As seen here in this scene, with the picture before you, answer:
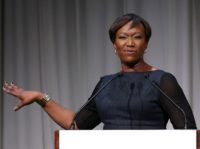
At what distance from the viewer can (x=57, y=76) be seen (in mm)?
3869

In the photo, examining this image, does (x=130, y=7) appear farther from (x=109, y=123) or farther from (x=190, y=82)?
(x=109, y=123)

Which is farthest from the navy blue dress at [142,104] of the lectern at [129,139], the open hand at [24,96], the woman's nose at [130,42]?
the lectern at [129,139]

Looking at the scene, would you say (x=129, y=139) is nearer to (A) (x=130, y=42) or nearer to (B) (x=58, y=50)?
(A) (x=130, y=42)

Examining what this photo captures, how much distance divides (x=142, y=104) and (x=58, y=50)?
2224 millimetres

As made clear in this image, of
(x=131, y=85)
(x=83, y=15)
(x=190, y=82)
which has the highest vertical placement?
(x=83, y=15)

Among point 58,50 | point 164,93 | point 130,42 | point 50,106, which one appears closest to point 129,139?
point 164,93

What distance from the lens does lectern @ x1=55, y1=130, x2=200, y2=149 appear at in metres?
1.34

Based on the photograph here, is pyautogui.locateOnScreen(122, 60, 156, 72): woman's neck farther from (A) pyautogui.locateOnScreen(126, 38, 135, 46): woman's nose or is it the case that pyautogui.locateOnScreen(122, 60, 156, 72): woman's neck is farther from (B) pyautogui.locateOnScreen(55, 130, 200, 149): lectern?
(B) pyautogui.locateOnScreen(55, 130, 200, 149): lectern

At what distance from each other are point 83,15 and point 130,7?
0.38 metres

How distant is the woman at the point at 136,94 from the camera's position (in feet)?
5.67

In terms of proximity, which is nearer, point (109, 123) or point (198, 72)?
point (109, 123)

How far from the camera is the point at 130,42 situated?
5.71ft

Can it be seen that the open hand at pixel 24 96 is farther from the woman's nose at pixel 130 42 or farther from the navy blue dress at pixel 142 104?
the woman's nose at pixel 130 42

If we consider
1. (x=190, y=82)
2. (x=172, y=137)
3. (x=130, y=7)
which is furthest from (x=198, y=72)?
(x=172, y=137)
